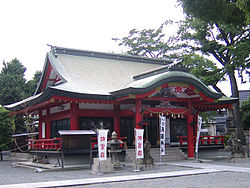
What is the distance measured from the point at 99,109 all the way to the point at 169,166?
588 centimetres

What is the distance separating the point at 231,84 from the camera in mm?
29656

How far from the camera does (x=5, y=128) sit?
971 inches

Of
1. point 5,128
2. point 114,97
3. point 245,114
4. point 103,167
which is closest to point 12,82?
point 5,128

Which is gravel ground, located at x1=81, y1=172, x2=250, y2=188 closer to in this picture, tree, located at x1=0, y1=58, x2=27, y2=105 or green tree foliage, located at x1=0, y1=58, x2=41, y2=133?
green tree foliage, located at x1=0, y1=58, x2=41, y2=133

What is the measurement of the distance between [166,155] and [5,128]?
529 inches

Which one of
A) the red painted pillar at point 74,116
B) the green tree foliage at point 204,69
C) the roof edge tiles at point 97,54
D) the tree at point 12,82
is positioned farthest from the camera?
the tree at point 12,82

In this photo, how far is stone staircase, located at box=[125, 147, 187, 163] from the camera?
58.2 feet

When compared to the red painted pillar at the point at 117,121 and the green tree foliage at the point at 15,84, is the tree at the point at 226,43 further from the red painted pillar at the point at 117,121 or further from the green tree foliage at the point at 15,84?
the green tree foliage at the point at 15,84

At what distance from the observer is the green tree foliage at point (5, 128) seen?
24469mm

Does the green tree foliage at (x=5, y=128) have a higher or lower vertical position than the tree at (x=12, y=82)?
lower

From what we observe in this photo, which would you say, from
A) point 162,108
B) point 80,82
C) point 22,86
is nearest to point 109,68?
point 80,82

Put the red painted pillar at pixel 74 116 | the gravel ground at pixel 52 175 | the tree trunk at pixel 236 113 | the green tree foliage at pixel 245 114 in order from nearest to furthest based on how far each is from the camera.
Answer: the gravel ground at pixel 52 175 → the red painted pillar at pixel 74 116 → the tree trunk at pixel 236 113 → the green tree foliage at pixel 245 114

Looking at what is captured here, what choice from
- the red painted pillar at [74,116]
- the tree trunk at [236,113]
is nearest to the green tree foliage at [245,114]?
the tree trunk at [236,113]

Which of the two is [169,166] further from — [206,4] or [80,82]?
[206,4]
